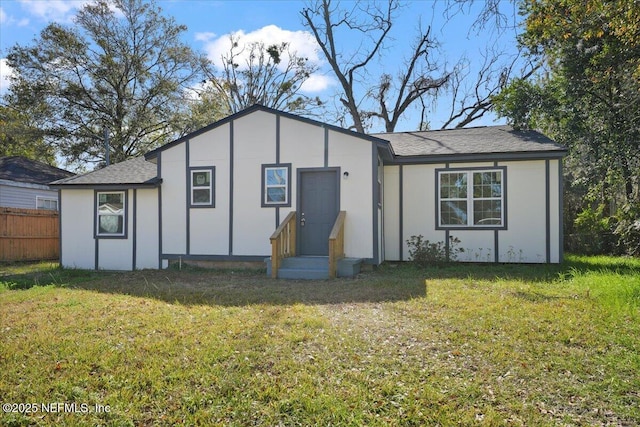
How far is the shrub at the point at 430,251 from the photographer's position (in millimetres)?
10430

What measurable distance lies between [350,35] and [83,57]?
14531mm

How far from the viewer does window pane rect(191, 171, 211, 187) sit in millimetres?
10891

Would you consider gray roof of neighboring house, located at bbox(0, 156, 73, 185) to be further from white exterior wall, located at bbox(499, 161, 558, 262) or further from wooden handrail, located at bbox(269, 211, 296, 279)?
white exterior wall, located at bbox(499, 161, 558, 262)

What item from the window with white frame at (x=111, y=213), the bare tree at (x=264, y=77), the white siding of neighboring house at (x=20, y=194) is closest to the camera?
the window with white frame at (x=111, y=213)

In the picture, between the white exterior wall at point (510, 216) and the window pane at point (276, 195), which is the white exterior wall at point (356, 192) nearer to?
the window pane at point (276, 195)

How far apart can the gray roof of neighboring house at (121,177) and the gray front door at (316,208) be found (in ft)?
12.6

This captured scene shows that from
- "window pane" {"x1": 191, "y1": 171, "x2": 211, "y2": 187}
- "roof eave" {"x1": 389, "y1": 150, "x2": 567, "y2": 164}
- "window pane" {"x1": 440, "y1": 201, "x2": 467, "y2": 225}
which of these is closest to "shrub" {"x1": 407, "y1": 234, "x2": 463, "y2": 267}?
"window pane" {"x1": 440, "y1": 201, "x2": 467, "y2": 225}

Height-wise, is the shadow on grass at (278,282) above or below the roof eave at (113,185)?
below

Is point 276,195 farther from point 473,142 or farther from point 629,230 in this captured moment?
point 629,230

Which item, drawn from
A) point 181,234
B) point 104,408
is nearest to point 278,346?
point 104,408

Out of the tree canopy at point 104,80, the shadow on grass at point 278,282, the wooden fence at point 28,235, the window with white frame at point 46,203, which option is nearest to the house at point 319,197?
the shadow on grass at point 278,282

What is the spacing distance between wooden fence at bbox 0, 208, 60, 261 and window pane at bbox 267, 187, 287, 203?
7.38 meters

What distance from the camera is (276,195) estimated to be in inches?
414

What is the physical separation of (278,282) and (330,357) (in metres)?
4.57
